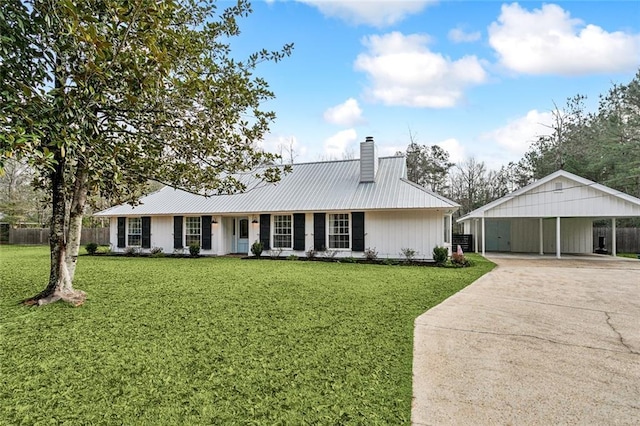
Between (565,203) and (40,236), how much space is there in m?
33.0

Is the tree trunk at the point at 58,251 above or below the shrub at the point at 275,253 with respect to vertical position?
above

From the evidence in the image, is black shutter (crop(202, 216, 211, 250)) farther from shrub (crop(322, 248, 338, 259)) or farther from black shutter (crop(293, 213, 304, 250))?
shrub (crop(322, 248, 338, 259))

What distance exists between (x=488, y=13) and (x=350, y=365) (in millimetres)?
9809

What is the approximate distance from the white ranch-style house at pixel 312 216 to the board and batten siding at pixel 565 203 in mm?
3151

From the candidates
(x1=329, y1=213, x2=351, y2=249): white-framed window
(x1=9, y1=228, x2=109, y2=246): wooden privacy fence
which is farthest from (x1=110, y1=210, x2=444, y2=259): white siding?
(x1=9, y1=228, x2=109, y2=246): wooden privacy fence

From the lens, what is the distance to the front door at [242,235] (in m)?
16.8

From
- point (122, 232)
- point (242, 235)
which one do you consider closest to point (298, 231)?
point (242, 235)

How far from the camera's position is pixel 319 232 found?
47.6ft

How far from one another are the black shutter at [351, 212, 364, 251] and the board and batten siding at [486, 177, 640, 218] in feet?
21.1

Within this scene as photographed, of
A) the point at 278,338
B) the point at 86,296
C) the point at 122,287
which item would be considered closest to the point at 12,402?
the point at 278,338

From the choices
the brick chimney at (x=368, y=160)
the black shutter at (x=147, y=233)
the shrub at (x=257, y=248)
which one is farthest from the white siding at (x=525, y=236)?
the black shutter at (x=147, y=233)

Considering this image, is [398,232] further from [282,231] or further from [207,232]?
[207,232]

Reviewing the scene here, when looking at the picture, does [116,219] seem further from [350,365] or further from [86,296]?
[350,365]

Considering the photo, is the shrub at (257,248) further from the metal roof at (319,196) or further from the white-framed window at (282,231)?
the metal roof at (319,196)
